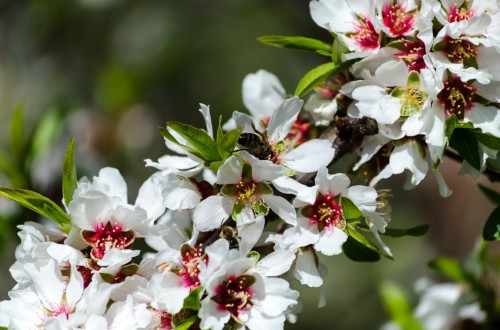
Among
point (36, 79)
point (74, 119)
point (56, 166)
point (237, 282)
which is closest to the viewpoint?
point (237, 282)

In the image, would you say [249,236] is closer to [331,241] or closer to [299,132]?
[331,241]

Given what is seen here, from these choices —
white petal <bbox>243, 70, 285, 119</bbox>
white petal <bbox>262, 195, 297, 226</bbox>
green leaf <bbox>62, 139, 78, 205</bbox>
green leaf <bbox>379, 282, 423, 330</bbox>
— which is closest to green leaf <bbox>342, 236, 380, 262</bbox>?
white petal <bbox>262, 195, 297, 226</bbox>

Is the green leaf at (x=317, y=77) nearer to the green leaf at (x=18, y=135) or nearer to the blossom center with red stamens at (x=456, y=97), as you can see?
the blossom center with red stamens at (x=456, y=97)

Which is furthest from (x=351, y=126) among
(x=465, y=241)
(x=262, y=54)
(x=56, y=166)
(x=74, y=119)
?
(x=262, y=54)

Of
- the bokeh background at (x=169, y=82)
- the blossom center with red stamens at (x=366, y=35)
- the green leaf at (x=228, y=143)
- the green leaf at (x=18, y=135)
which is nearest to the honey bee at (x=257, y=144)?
the green leaf at (x=228, y=143)

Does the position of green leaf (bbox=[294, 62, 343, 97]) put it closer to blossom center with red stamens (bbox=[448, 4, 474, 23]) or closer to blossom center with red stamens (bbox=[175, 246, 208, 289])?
blossom center with red stamens (bbox=[448, 4, 474, 23])

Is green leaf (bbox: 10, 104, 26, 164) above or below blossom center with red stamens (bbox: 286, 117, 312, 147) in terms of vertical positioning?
below

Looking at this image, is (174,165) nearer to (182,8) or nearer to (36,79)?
(36,79)

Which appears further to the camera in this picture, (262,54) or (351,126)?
(262,54)
